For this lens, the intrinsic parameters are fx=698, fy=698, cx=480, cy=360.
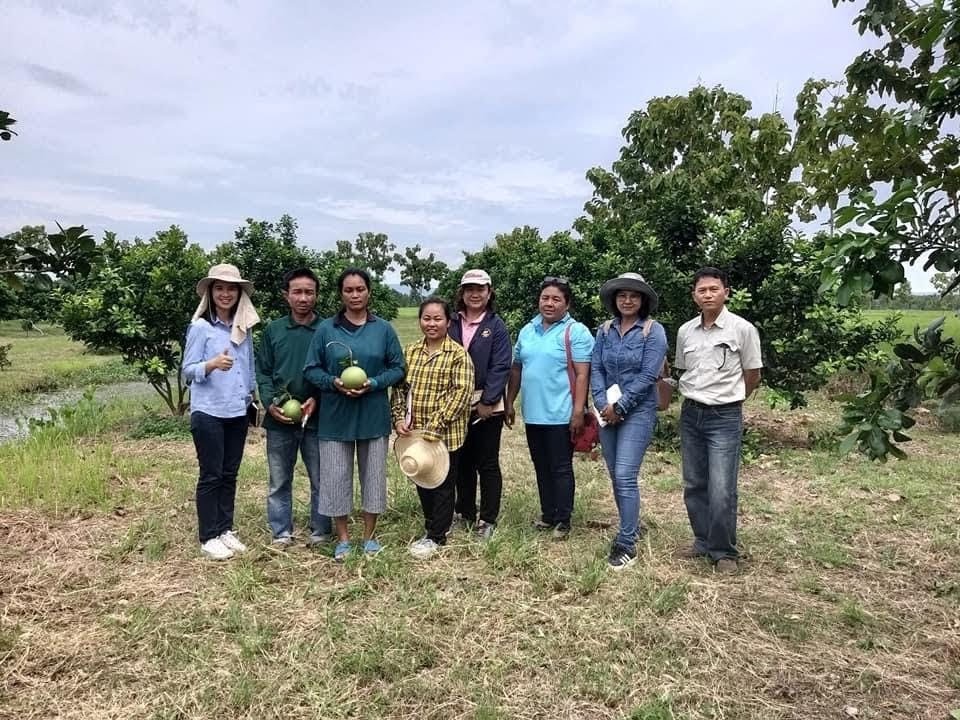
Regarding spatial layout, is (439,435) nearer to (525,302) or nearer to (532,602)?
(532,602)

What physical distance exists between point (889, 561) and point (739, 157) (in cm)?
855

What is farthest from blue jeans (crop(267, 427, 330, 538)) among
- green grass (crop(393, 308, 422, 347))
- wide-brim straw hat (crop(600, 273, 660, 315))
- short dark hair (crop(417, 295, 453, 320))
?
green grass (crop(393, 308, 422, 347))

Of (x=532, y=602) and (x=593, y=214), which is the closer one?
(x=532, y=602)

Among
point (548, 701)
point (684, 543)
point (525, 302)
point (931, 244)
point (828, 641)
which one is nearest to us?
point (931, 244)

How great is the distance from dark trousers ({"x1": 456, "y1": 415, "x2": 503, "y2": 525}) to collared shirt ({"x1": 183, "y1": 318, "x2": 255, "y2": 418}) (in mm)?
1416

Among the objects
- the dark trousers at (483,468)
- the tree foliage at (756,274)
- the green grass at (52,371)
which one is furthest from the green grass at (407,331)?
the dark trousers at (483,468)

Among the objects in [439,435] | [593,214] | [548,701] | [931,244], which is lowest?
[548,701]

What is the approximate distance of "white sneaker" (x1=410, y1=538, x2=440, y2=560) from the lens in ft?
13.5

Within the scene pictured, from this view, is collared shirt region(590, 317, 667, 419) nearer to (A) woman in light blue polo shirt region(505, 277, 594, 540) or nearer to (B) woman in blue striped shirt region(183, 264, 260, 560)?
(A) woman in light blue polo shirt region(505, 277, 594, 540)

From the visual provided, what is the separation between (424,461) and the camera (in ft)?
13.2

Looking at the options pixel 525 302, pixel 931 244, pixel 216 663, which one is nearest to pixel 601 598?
pixel 216 663

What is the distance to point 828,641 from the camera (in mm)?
3244

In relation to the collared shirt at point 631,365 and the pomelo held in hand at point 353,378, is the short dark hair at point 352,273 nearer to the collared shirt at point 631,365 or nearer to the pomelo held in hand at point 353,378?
the pomelo held in hand at point 353,378

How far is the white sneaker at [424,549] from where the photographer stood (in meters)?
4.11
